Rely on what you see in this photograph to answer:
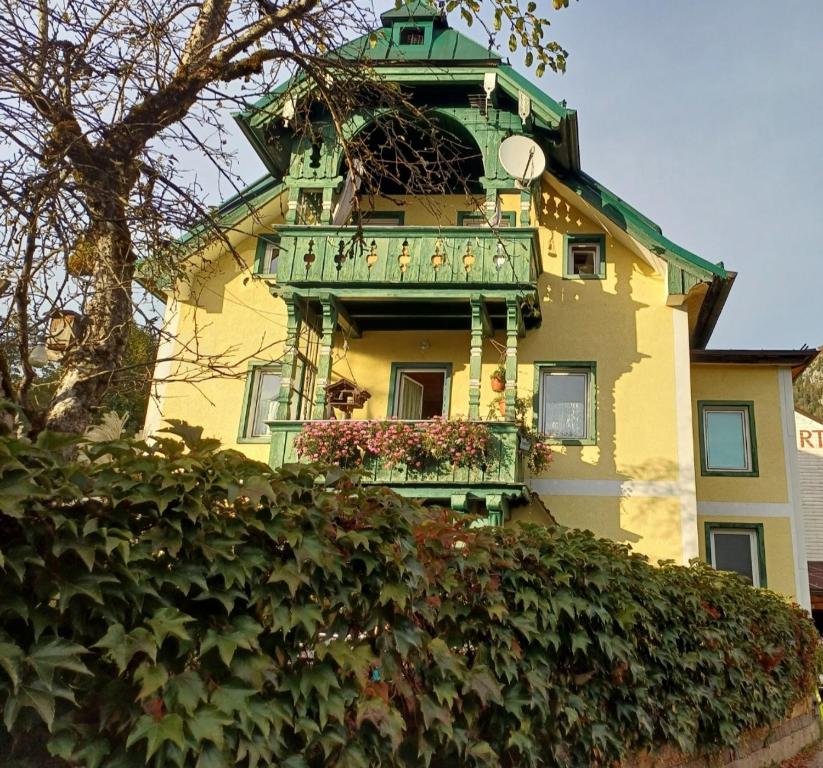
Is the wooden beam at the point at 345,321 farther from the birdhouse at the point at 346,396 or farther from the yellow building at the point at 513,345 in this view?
the birdhouse at the point at 346,396

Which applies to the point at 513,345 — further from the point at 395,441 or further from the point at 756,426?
the point at 756,426

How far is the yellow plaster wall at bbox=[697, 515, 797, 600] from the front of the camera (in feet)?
51.2

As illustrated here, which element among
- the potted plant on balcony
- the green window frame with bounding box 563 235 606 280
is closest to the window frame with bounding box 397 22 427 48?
the green window frame with bounding box 563 235 606 280

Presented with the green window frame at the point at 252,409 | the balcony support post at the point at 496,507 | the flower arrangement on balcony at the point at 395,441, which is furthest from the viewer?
the green window frame at the point at 252,409

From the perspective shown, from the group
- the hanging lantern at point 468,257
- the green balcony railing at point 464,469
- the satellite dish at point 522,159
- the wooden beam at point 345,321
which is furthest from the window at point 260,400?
the satellite dish at point 522,159

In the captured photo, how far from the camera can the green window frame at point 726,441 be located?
16.3 metres

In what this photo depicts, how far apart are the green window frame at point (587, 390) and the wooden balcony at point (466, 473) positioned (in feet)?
4.97

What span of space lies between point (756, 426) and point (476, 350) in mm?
6338

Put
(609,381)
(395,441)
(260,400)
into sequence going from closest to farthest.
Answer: (395,441) → (609,381) → (260,400)

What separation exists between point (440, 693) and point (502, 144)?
12.2 meters

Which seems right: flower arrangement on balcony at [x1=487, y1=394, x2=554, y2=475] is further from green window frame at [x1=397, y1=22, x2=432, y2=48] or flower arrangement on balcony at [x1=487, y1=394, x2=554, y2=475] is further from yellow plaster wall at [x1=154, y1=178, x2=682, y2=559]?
green window frame at [x1=397, y1=22, x2=432, y2=48]

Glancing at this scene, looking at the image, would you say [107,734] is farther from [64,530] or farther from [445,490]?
[445,490]

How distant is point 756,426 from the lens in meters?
16.4

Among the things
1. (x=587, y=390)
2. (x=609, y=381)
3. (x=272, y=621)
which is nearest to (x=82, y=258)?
(x=272, y=621)
